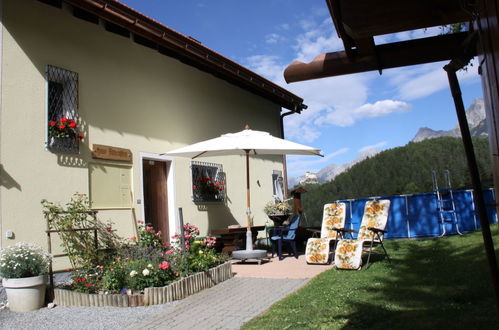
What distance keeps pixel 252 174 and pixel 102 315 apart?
7.16m

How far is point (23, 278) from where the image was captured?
4.91 meters

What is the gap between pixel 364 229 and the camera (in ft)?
25.0

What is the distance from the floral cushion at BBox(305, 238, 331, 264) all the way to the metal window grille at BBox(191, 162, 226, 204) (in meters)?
2.82

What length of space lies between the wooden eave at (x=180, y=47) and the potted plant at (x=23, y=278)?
3365 mm

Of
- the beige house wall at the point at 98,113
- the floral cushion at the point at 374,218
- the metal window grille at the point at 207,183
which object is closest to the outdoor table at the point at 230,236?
the beige house wall at the point at 98,113

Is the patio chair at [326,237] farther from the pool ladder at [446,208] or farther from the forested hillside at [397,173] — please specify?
the forested hillside at [397,173]

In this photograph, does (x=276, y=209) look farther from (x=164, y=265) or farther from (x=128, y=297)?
(x=128, y=297)

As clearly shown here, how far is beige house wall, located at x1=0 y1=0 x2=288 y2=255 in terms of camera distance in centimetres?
576

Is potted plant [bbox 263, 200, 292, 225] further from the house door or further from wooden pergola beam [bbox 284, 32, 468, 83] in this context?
wooden pergola beam [bbox 284, 32, 468, 83]

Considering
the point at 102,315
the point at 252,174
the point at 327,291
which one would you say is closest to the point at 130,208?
the point at 102,315

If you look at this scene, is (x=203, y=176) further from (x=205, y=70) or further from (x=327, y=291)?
(x=327, y=291)

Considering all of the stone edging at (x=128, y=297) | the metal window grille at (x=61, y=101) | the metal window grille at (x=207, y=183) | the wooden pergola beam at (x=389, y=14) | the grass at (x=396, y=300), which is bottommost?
the grass at (x=396, y=300)

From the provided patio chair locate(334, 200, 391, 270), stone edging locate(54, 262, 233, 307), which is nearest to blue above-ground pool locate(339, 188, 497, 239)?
patio chair locate(334, 200, 391, 270)

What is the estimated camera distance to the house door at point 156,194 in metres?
8.29
